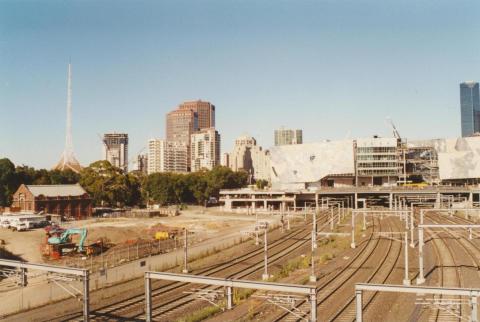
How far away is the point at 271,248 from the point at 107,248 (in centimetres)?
2243

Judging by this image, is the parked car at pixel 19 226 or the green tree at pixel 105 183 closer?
the parked car at pixel 19 226

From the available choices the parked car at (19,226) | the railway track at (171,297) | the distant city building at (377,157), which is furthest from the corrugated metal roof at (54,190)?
the distant city building at (377,157)

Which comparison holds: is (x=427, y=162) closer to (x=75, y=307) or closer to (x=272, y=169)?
(x=272, y=169)

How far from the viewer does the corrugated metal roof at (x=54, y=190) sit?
332 feet

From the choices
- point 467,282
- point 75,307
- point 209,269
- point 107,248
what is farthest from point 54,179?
point 467,282

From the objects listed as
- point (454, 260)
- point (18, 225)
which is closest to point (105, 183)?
point (18, 225)

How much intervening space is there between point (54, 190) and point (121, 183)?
74.4 feet

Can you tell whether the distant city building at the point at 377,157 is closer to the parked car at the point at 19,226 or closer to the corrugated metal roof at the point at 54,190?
the corrugated metal roof at the point at 54,190

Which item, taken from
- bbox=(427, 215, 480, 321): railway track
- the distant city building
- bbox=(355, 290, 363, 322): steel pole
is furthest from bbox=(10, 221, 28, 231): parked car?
the distant city building

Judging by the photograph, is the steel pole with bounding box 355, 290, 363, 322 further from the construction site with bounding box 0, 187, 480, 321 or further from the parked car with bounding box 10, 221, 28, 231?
the parked car with bounding box 10, 221, 28, 231

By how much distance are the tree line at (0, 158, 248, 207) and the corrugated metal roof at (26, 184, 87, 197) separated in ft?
43.5

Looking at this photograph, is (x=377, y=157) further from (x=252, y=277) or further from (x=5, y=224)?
(x=252, y=277)

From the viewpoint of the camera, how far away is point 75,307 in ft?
108

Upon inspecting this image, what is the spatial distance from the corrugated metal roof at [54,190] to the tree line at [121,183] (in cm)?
1325
